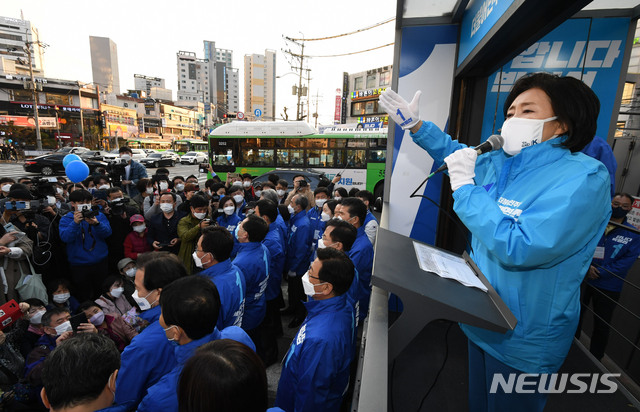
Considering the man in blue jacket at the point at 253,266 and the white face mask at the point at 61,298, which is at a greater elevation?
the man in blue jacket at the point at 253,266

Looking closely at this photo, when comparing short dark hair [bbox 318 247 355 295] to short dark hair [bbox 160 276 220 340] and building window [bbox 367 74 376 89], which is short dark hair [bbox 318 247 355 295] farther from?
building window [bbox 367 74 376 89]

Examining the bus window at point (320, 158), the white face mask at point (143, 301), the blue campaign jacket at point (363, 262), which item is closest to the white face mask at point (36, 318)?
the white face mask at point (143, 301)

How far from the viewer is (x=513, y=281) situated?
126cm

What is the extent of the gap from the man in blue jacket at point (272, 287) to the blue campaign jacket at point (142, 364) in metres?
1.79

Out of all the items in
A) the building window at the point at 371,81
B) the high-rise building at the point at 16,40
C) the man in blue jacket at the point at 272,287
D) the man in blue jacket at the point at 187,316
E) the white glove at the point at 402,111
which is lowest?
the man in blue jacket at the point at 272,287

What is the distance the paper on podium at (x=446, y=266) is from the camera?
1.18 m

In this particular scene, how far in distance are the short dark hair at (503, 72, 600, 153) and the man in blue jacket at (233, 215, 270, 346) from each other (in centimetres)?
258

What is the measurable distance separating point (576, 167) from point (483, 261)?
56cm

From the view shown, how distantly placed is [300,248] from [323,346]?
9.31 feet

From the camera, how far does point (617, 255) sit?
3.19 meters

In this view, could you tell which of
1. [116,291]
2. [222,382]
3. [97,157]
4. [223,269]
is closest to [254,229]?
[223,269]

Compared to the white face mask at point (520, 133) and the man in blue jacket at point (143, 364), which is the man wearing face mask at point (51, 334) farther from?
the white face mask at point (520, 133)

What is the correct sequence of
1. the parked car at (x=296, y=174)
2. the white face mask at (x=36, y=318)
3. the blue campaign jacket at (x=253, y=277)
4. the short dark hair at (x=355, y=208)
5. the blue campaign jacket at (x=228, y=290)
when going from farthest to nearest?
the parked car at (x=296, y=174), the short dark hair at (x=355, y=208), the blue campaign jacket at (x=253, y=277), the white face mask at (x=36, y=318), the blue campaign jacket at (x=228, y=290)

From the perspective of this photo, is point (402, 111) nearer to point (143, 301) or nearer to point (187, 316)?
point (187, 316)
